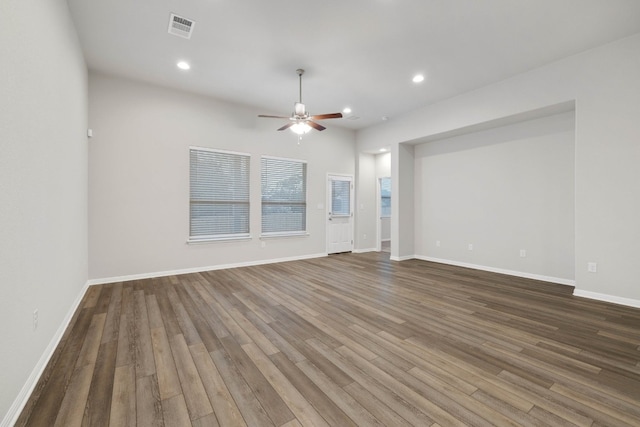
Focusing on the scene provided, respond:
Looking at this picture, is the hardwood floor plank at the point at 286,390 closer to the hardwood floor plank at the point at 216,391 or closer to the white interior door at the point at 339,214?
the hardwood floor plank at the point at 216,391

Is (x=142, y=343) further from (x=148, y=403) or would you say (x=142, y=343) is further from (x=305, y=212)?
(x=305, y=212)

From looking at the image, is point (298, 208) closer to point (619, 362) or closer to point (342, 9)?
point (342, 9)

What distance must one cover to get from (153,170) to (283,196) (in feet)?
8.70

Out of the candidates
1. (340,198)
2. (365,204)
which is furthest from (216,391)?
(365,204)

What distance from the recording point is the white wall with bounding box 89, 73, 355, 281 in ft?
14.6

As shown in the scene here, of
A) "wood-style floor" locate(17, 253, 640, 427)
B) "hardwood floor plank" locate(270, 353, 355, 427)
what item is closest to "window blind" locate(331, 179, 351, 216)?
"wood-style floor" locate(17, 253, 640, 427)

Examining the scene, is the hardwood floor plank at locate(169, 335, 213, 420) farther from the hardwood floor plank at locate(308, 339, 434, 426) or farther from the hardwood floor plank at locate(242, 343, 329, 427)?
the hardwood floor plank at locate(308, 339, 434, 426)

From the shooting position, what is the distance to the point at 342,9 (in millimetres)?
3010

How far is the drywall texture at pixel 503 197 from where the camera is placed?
4.54 metres

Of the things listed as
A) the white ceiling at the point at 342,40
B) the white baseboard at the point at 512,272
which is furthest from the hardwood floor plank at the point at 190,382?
the white baseboard at the point at 512,272

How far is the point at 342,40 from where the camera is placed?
3.57 metres

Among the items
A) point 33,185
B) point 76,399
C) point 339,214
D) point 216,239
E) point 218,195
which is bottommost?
point 76,399

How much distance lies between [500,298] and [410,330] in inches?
73.4

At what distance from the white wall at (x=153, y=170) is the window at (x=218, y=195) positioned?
0.14 meters
